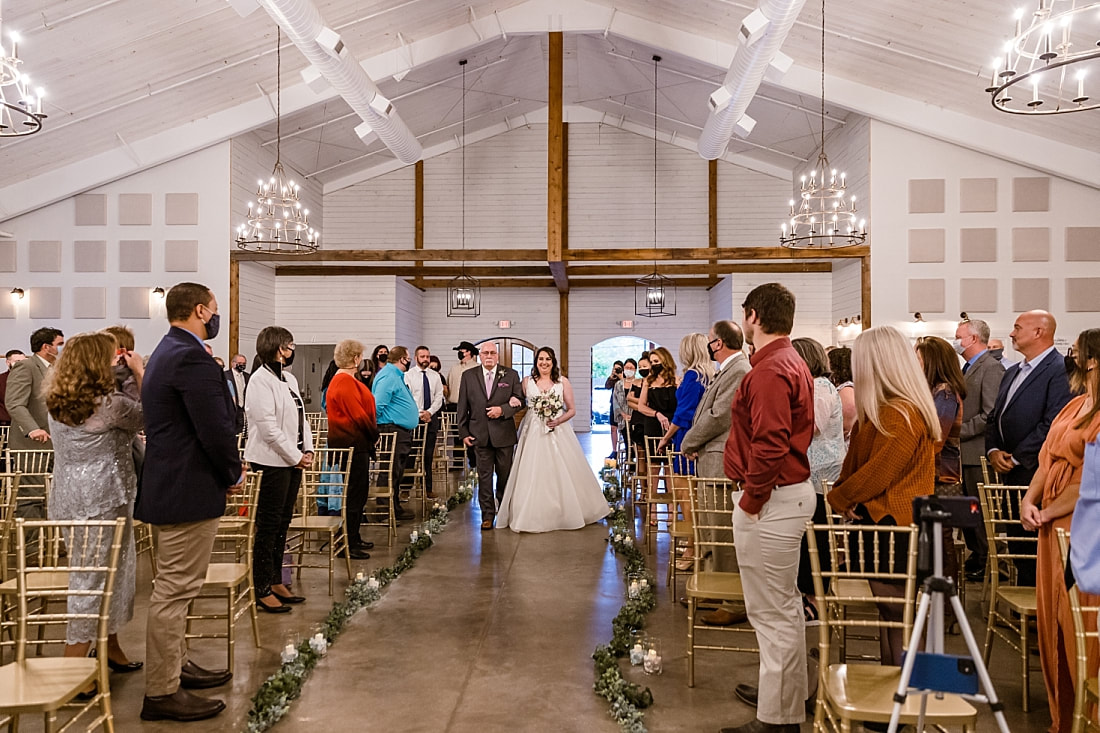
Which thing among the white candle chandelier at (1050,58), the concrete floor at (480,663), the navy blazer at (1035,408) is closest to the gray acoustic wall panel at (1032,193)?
the white candle chandelier at (1050,58)

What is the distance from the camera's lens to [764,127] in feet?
45.9

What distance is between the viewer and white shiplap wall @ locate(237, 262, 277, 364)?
43.7 feet

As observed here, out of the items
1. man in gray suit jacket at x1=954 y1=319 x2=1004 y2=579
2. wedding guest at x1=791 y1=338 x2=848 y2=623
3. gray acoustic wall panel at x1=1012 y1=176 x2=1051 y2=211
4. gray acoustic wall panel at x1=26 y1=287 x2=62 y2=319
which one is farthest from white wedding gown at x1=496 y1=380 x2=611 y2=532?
gray acoustic wall panel at x1=26 y1=287 x2=62 y2=319

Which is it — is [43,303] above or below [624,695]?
above

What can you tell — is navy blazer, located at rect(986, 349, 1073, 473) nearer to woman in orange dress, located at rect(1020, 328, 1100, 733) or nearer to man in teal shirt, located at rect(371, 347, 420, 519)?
woman in orange dress, located at rect(1020, 328, 1100, 733)

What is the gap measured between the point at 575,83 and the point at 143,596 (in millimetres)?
12704

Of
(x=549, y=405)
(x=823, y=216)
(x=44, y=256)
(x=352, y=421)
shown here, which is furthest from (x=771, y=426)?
(x=44, y=256)

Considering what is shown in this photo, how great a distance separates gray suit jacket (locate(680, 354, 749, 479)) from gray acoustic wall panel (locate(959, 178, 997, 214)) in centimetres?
908

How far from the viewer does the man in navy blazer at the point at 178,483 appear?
3.26m

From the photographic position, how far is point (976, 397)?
568 centimetres

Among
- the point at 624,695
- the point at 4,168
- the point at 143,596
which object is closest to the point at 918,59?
the point at 624,695

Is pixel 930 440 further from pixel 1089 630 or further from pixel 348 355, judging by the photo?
pixel 348 355

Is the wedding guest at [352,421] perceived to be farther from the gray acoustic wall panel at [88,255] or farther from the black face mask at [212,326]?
the gray acoustic wall panel at [88,255]

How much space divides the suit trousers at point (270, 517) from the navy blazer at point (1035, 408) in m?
4.22
